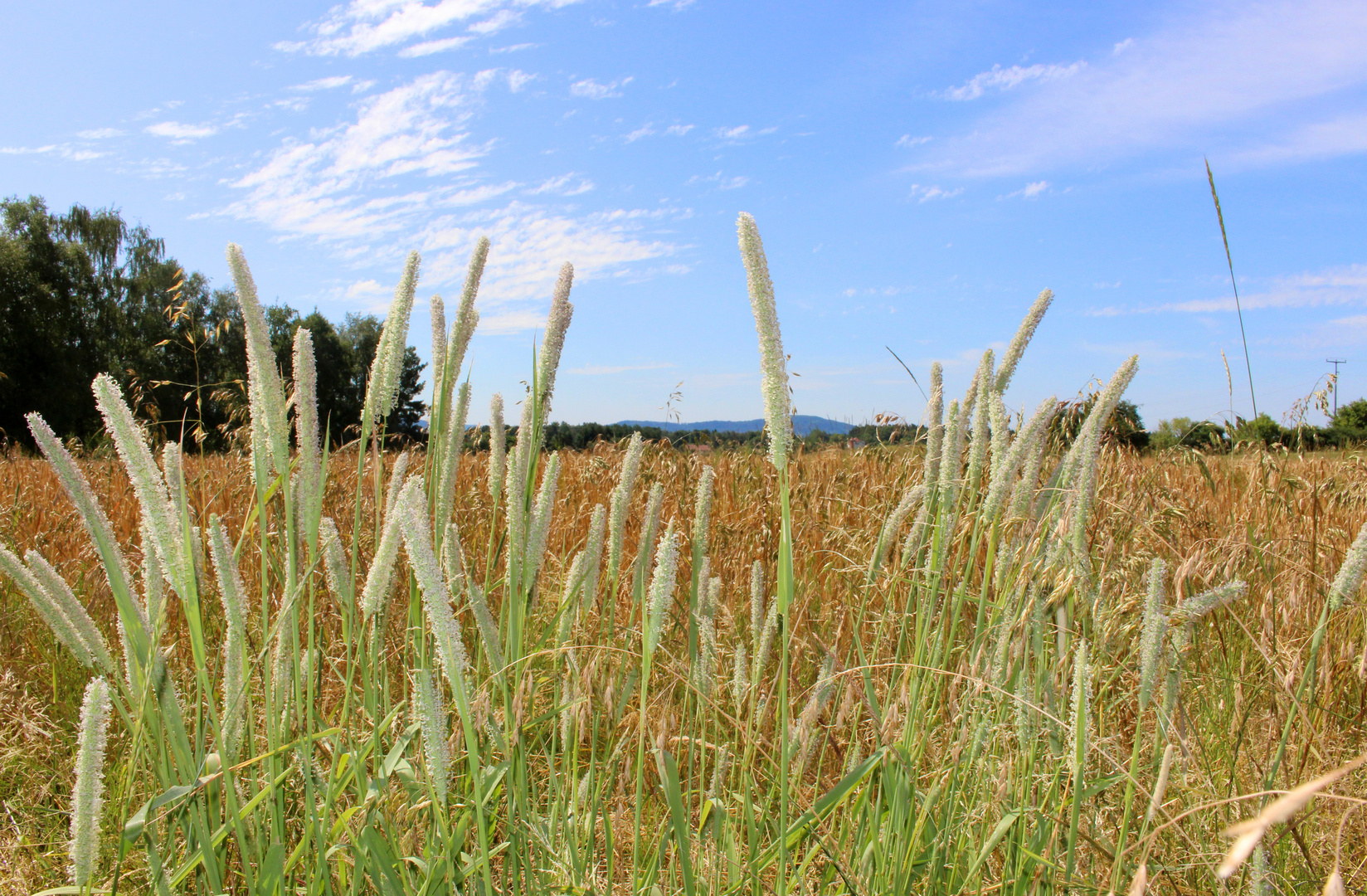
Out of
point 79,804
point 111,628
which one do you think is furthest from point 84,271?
point 79,804

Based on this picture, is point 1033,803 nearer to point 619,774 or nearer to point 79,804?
point 619,774

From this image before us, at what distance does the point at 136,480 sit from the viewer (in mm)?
991

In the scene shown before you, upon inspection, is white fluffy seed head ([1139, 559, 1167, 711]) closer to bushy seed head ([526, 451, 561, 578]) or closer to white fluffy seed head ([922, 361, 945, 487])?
white fluffy seed head ([922, 361, 945, 487])

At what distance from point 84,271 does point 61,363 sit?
5.33m

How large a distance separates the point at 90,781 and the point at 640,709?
0.81 meters

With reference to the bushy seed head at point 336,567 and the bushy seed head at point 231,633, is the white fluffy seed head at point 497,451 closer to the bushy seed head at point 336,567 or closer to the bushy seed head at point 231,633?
the bushy seed head at point 336,567

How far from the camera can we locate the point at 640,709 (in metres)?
1.42

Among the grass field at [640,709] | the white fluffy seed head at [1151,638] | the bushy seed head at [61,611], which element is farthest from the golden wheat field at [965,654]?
the bushy seed head at [61,611]

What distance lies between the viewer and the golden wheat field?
162cm

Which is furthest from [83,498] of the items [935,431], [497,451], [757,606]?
[935,431]

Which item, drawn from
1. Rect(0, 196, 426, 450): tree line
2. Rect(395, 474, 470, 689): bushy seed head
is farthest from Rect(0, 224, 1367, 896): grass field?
Rect(0, 196, 426, 450): tree line

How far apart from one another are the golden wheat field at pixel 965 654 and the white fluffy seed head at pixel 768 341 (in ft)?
1.99

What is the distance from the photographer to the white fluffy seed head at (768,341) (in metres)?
0.87

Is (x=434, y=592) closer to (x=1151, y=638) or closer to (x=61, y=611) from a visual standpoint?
(x=61, y=611)
